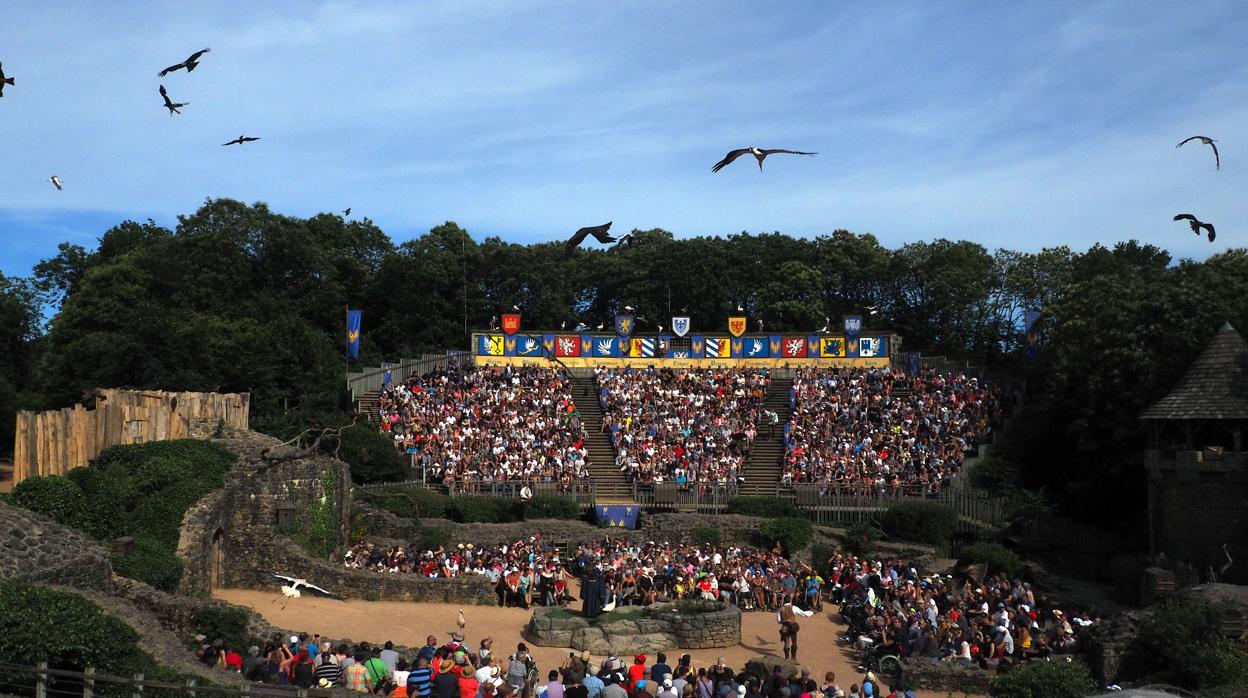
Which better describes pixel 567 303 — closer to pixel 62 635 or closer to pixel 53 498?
pixel 53 498

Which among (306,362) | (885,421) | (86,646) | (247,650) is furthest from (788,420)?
(86,646)

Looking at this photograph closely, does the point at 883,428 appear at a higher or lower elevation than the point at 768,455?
higher

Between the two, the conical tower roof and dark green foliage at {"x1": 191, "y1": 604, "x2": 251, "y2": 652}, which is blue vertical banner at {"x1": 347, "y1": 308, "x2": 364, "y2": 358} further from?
the conical tower roof

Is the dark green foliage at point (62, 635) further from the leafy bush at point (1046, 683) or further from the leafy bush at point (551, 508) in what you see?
the leafy bush at point (551, 508)

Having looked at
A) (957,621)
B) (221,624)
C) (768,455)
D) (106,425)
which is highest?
(106,425)

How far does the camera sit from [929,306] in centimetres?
5584

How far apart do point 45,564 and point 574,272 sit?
48602 mm

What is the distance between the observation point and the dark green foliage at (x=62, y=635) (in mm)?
12023

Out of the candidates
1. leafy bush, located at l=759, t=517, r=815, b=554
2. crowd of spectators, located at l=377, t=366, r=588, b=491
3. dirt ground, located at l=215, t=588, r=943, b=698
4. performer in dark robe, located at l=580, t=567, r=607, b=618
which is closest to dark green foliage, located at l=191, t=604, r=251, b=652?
dirt ground, located at l=215, t=588, r=943, b=698

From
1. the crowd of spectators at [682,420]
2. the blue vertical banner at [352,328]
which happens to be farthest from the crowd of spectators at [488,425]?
the blue vertical banner at [352,328]

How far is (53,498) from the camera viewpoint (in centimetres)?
1802

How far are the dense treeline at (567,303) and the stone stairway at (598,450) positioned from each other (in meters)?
9.89

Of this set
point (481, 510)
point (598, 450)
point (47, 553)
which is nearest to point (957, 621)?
point (47, 553)

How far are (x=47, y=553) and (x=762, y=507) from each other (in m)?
21.9
